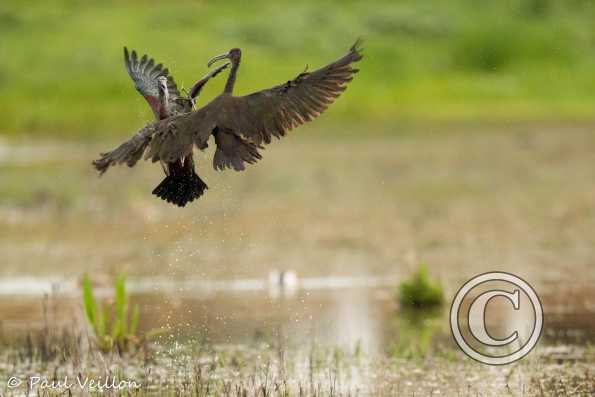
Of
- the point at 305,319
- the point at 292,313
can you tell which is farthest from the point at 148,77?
the point at 292,313

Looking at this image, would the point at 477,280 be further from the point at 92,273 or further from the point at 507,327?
the point at 92,273

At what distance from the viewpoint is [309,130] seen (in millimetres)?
36281

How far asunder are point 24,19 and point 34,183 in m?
25.9

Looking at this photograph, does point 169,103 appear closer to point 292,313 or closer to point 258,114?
point 258,114

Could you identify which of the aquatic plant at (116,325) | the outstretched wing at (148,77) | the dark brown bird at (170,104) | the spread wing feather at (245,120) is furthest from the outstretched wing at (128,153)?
the aquatic plant at (116,325)

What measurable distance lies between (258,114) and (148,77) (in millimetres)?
1525

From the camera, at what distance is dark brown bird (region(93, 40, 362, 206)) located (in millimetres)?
8453

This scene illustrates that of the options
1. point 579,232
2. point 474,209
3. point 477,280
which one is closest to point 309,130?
point 474,209

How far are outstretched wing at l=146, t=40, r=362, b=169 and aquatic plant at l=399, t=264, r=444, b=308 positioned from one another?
4354mm

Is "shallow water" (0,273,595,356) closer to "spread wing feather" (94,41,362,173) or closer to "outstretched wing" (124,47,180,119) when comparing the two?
"outstretched wing" (124,47,180,119)

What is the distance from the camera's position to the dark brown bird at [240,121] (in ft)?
27.7

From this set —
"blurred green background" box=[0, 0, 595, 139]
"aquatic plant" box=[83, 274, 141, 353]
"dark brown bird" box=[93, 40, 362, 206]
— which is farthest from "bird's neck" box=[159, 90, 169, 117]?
"blurred green background" box=[0, 0, 595, 139]

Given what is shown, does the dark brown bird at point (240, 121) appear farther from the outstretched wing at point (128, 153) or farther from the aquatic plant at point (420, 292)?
the aquatic plant at point (420, 292)

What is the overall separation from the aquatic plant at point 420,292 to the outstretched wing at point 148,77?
391cm
